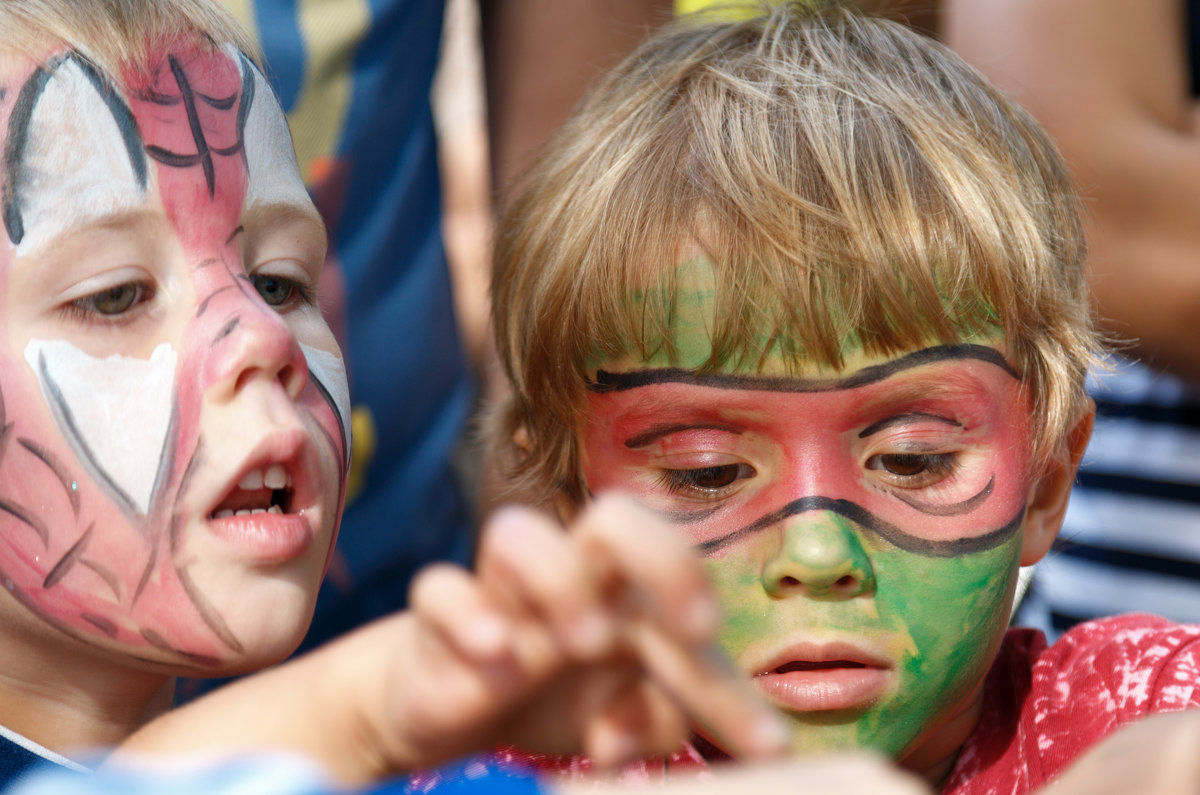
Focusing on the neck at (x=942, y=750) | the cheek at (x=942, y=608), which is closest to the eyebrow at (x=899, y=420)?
the cheek at (x=942, y=608)

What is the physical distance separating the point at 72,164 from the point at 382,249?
2.39 feet

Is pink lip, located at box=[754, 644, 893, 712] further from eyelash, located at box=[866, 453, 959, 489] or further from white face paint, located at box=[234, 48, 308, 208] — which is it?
white face paint, located at box=[234, 48, 308, 208]

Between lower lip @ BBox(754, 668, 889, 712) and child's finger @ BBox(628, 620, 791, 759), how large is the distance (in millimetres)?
453

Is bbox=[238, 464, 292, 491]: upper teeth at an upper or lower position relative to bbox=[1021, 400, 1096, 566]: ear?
lower

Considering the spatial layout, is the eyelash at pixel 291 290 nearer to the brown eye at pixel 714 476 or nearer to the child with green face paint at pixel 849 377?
the child with green face paint at pixel 849 377

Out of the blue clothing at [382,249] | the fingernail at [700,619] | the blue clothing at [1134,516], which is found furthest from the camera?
the blue clothing at [1134,516]

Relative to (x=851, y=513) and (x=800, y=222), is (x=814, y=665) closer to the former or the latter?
(x=851, y=513)

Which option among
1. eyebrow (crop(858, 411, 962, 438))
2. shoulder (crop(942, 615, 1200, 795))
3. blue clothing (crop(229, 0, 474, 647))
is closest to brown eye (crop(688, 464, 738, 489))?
eyebrow (crop(858, 411, 962, 438))

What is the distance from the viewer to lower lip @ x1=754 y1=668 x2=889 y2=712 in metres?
0.95

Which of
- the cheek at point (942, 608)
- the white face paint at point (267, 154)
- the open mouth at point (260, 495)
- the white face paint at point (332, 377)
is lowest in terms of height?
the cheek at point (942, 608)

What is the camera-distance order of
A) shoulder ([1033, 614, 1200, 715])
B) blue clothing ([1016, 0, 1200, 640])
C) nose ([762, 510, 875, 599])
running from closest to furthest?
nose ([762, 510, 875, 599]) → shoulder ([1033, 614, 1200, 715]) → blue clothing ([1016, 0, 1200, 640])

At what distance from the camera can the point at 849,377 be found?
0.98 meters

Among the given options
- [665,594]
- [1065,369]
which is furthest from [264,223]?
[1065,369]

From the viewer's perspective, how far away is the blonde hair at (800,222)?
1003mm
